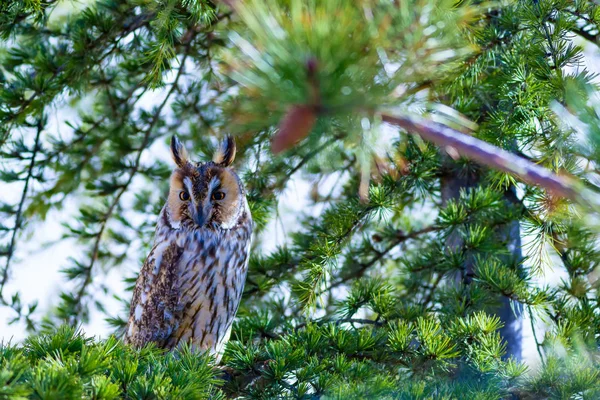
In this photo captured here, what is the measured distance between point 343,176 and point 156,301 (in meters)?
0.96

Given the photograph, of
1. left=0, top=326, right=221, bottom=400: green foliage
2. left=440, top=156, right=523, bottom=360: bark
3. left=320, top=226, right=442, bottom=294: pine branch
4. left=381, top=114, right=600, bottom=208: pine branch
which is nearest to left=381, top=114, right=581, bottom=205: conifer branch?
left=381, top=114, right=600, bottom=208: pine branch

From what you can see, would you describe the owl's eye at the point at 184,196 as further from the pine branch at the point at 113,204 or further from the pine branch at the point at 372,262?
the pine branch at the point at 372,262

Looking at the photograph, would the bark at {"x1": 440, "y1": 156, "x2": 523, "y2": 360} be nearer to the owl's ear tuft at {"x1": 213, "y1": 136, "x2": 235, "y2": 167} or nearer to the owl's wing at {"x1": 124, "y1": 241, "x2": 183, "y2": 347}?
the owl's ear tuft at {"x1": 213, "y1": 136, "x2": 235, "y2": 167}

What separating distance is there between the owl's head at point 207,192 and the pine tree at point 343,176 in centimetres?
8

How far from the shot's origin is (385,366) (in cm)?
177

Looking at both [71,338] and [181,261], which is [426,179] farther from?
[71,338]

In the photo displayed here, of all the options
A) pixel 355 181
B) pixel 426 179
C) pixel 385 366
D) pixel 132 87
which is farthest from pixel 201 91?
pixel 385 366

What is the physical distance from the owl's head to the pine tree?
0.08m

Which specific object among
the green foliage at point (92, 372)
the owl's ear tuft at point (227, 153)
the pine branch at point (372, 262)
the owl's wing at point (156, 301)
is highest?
the owl's ear tuft at point (227, 153)

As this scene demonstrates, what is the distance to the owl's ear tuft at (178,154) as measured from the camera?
2493mm

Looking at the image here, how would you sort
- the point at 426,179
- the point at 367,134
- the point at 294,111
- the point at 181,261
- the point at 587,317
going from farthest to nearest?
the point at 181,261
the point at 426,179
the point at 587,317
the point at 367,134
the point at 294,111

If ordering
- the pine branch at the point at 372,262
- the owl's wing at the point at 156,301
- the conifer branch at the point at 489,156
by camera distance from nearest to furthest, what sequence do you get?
the conifer branch at the point at 489,156 < the owl's wing at the point at 156,301 < the pine branch at the point at 372,262

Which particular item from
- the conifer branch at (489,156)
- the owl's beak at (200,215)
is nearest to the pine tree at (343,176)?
the conifer branch at (489,156)

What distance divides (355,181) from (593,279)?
1029 millimetres
